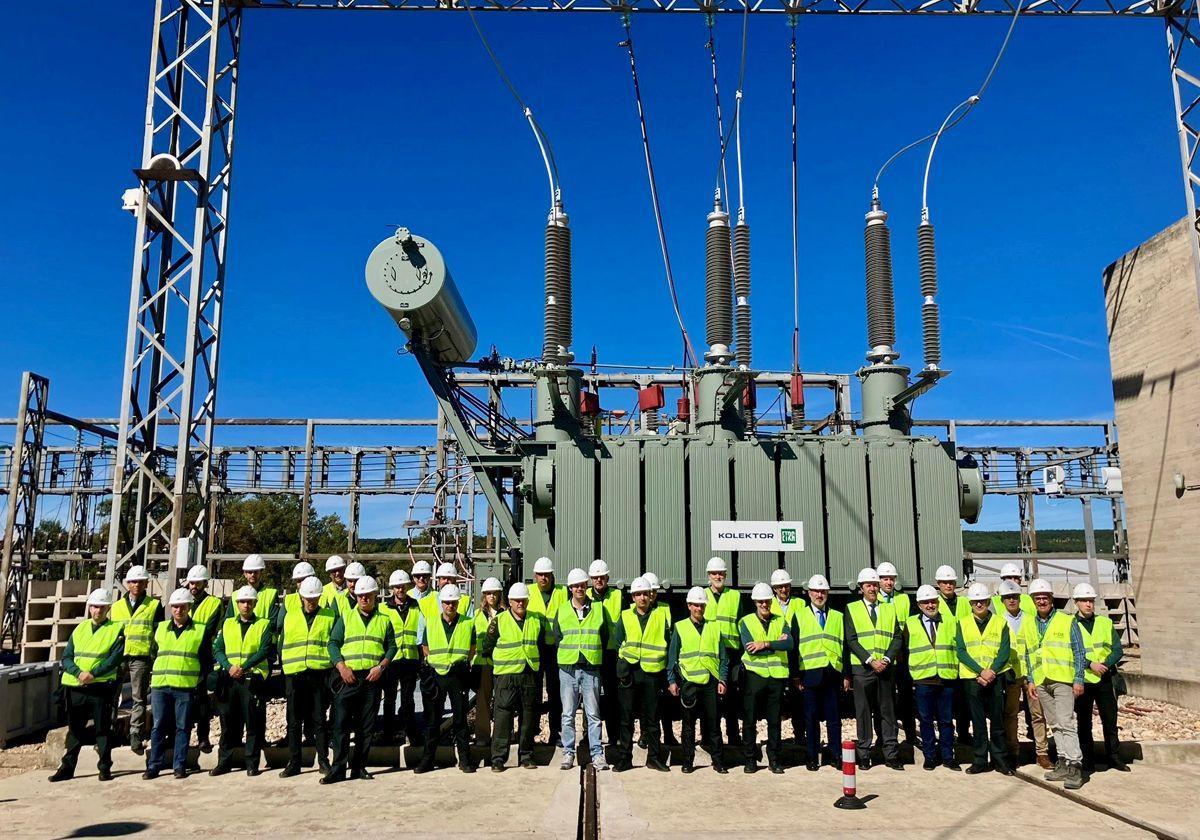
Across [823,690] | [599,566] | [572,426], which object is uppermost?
[572,426]

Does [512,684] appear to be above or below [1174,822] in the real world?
above

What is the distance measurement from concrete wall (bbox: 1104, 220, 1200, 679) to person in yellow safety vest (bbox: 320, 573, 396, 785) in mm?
12108

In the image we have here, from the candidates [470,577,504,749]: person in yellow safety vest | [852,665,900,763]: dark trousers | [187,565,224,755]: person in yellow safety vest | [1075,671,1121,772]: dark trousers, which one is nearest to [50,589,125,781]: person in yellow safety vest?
[187,565,224,755]: person in yellow safety vest

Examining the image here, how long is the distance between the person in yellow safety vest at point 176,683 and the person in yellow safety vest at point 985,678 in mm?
6900

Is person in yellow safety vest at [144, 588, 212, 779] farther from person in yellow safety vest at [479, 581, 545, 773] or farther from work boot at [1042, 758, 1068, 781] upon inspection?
work boot at [1042, 758, 1068, 781]

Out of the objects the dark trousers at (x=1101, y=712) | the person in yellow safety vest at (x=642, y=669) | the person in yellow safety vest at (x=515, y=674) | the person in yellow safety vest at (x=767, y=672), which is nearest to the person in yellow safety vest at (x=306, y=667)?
the person in yellow safety vest at (x=515, y=674)

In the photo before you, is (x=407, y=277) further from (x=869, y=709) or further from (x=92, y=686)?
(x=869, y=709)

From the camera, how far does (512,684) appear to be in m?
7.89

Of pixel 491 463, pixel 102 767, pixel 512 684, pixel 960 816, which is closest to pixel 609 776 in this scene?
pixel 512 684

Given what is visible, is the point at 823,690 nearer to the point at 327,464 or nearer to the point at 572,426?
the point at 572,426

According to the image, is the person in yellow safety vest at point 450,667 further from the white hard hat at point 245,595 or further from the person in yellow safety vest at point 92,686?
the person in yellow safety vest at point 92,686

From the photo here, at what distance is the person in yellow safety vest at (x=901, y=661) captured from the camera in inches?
320

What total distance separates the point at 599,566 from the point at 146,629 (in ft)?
14.7

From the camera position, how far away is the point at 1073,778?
7.35 metres
